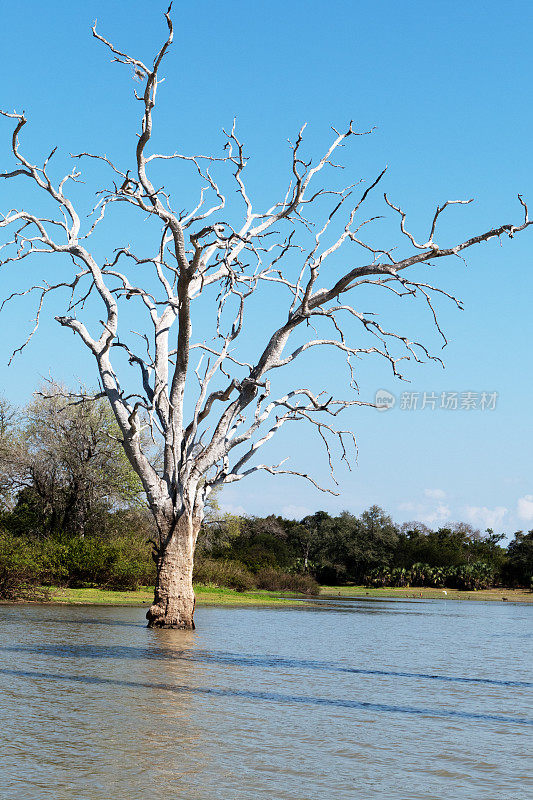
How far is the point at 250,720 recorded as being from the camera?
25.4 feet

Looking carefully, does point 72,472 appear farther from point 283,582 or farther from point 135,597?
point 283,582

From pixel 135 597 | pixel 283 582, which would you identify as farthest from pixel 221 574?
pixel 135 597

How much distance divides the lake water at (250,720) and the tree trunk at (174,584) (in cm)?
157

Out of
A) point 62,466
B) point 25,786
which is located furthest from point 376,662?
point 62,466

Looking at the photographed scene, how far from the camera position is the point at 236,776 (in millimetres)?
5535

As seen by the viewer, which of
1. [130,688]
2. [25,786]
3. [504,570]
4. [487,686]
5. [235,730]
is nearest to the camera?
[25,786]

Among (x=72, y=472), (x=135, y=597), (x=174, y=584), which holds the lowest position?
(x=135, y=597)

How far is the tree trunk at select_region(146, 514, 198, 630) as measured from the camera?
1800cm

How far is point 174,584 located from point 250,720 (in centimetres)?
1056

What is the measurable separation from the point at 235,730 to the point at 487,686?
19.0 feet

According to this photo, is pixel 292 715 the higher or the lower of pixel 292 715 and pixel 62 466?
the lower

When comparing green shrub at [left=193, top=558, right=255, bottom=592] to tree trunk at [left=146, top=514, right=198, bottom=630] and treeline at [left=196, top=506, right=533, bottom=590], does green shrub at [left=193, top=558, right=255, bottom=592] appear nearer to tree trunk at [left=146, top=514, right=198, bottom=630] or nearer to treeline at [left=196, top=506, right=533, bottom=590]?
tree trunk at [left=146, top=514, right=198, bottom=630]

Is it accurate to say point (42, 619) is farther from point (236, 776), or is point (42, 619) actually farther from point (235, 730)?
point (236, 776)

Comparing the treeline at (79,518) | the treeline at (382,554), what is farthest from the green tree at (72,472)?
the treeline at (382,554)
